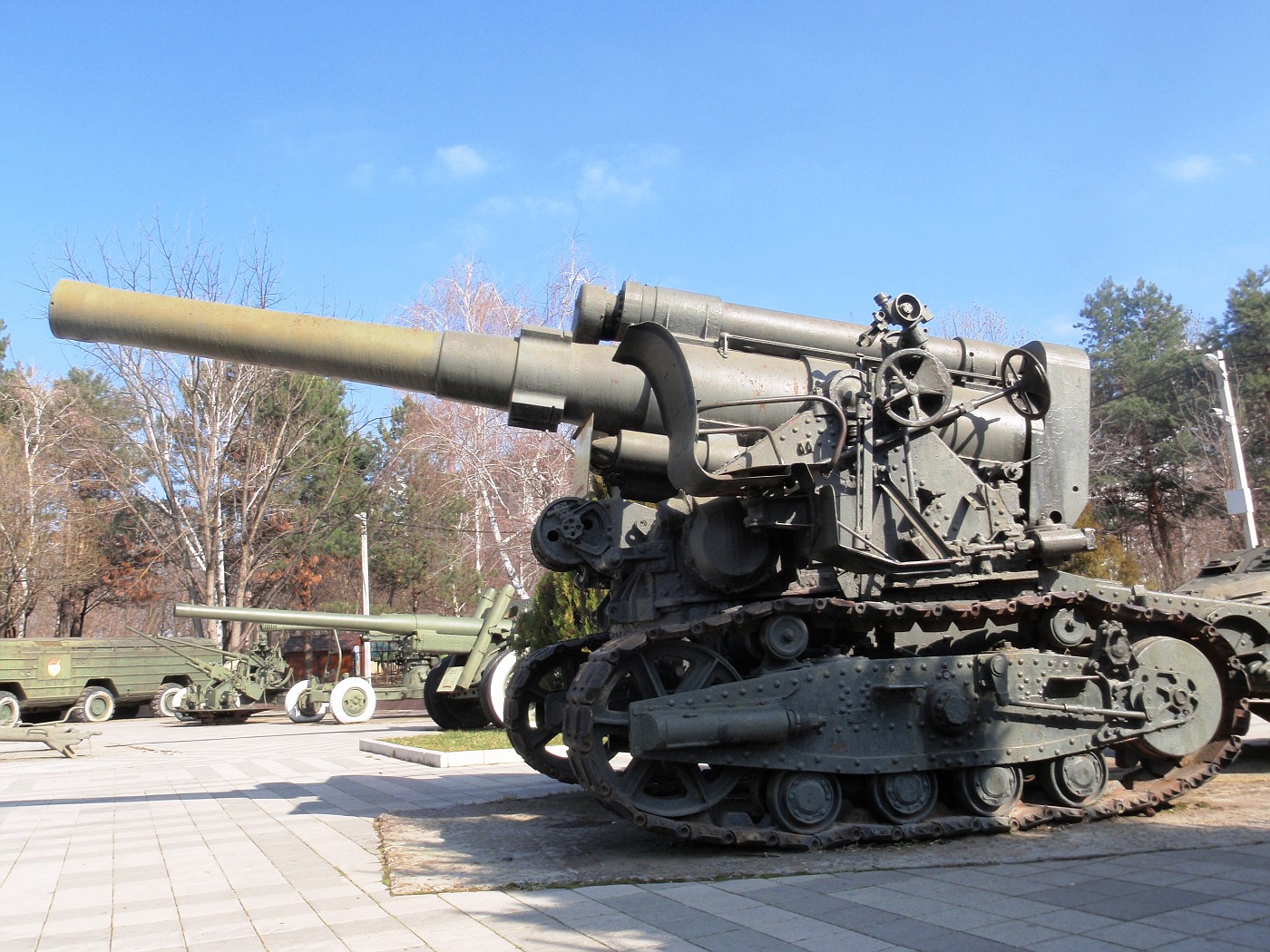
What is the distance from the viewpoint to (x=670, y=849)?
664cm

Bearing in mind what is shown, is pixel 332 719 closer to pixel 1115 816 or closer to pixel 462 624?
pixel 462 624

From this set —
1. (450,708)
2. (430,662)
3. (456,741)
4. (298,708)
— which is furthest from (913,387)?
(298,708)

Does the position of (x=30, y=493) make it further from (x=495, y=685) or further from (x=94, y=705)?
(x=495, y=685)

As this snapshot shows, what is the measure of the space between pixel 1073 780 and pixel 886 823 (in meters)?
1.40

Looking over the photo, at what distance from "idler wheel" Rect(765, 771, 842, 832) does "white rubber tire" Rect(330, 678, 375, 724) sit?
1676cm

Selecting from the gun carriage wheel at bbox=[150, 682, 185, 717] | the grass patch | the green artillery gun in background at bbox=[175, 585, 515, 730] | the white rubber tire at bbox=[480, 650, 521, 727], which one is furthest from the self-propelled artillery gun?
the gun carriage wheel at bbox=[150, 682, 185, 717]

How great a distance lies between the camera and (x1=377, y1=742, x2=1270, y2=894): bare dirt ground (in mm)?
5891

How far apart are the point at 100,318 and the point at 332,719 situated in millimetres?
17309

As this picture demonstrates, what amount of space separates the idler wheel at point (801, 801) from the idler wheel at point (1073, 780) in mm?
1599

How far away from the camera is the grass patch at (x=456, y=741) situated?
43.1 ft

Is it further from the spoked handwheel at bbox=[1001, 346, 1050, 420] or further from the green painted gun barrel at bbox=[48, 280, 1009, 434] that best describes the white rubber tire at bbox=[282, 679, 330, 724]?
the spoked handwheel at bbox=[1001, 346, 1050, 420]

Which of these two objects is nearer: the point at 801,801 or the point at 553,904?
the point at 553,904

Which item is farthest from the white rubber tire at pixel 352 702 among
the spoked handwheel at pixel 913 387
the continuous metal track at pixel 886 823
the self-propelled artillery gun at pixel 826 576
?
the spoked handwheel at pixel 913 387

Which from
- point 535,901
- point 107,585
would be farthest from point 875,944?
point 107,585
